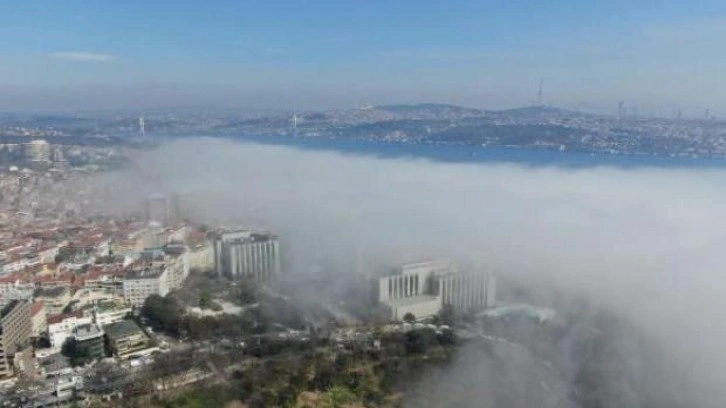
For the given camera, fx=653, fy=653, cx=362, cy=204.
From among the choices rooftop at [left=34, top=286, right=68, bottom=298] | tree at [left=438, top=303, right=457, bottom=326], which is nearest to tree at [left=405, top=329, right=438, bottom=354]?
tree at [left=438, top=303, right=457, bottom=326]

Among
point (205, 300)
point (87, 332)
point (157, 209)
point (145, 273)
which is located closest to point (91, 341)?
point (87, 332)

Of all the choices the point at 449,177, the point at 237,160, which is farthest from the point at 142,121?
the point at 449,177

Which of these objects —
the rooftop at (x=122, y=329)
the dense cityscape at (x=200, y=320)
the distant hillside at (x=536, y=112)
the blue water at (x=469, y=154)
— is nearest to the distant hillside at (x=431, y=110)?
the distant hillside at (x=536, y=112)

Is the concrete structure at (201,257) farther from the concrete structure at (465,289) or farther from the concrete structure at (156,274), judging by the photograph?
the concrete structure at (465,289)

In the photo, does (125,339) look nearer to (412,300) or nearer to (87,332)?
(87,332)

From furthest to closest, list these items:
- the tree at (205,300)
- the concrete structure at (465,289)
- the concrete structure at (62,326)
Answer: the concrete structure at (465,289), the tree at (205,300), the concrete structure at (62,326)

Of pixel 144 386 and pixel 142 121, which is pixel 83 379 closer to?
pixel 144 386

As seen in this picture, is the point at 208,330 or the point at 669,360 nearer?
the point at 669,360
